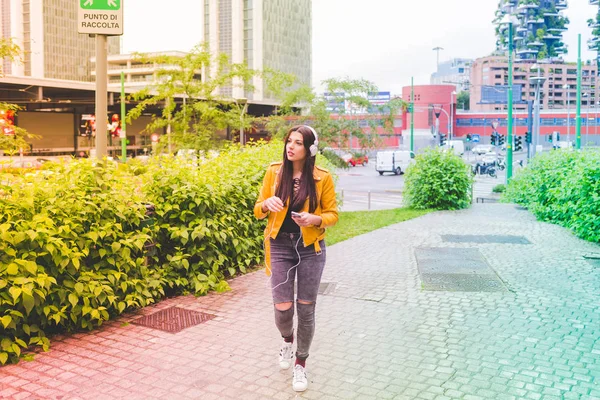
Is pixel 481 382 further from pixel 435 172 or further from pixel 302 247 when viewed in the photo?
pixel 435 172

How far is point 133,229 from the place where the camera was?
6.77 m

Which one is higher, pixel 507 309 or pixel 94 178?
pixel 94 178

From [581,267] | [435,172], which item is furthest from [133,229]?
[435,172]

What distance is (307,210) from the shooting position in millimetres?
4527

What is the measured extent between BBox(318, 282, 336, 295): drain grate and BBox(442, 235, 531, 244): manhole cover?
14.9 ft

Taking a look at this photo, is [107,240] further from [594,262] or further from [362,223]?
[362,223]

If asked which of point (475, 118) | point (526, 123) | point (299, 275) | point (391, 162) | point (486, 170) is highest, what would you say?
point (475, 118)

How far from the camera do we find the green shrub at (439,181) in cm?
1794

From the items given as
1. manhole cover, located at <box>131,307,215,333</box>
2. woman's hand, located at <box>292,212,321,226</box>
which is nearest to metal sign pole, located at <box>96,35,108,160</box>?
manhole cover, located at <box>131,307,215,333</box>

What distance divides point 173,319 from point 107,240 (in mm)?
1073

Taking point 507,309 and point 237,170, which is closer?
point 507,309

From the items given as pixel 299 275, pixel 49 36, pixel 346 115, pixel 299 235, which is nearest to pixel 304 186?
pixel 299 235

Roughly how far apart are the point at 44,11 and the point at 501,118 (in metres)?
93.4

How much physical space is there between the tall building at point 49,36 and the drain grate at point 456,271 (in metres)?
122
